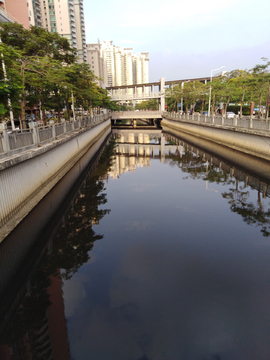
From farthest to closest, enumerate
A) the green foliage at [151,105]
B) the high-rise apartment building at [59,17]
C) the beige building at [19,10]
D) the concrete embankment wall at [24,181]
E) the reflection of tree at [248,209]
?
the green foliage at [151,105], the high-rise apartment building at [59,17], the beige building at [19,10], the reflection of tree at [248,209], the concrete embankment wall at [24,181]

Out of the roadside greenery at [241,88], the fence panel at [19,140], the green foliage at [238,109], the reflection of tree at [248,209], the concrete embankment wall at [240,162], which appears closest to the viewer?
the fence panel at [19,140]

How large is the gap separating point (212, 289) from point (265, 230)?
433 centimetres

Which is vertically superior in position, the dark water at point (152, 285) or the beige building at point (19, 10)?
the beige building at point (19, 10)

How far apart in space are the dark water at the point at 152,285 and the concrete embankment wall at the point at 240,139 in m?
6.76

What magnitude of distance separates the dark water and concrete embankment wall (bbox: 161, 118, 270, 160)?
676cm

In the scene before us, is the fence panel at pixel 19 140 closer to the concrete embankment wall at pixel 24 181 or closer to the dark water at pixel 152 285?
the concrete embankment wall at pixel 24 181

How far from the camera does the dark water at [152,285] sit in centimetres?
489

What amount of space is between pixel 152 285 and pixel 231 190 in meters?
9.20

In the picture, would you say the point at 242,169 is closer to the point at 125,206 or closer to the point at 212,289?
the point at 125,206

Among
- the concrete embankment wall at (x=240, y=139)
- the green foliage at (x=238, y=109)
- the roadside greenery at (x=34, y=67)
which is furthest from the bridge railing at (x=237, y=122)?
the green foliage at (x=238, y=109)

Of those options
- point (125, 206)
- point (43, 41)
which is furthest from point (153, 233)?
point (43, 41)

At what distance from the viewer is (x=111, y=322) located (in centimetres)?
539

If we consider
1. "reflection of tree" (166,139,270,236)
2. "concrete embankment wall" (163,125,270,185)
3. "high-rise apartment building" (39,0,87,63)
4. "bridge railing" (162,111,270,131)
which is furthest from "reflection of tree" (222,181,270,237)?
"high-rise apartment building" (39,0,87,63)

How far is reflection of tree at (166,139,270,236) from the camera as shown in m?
10.5
